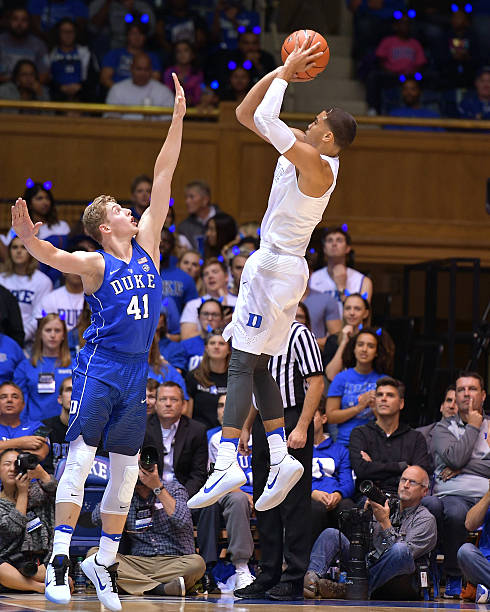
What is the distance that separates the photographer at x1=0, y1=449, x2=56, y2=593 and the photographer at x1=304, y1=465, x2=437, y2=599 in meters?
1.75

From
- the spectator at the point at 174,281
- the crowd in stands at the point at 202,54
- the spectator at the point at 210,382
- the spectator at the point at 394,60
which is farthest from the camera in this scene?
the spectator at the point at 394,60

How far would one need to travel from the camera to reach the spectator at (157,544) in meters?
7.54

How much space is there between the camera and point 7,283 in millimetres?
9984

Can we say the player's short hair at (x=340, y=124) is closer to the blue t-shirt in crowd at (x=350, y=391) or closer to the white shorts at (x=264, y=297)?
the white shorts at (x=264, y=297)

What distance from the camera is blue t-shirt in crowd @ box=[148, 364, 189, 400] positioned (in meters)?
8.89

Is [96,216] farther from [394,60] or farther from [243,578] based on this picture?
[394,60]

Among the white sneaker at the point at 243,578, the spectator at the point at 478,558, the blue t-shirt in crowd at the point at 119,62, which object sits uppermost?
the blue t-shirt in crowd at the point at 119,62

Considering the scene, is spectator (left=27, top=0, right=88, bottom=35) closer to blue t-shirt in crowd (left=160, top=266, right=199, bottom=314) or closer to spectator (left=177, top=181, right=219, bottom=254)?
spectator (left=177, top=181, right=219, bottom=254)

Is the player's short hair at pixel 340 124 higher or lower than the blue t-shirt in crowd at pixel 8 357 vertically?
higher

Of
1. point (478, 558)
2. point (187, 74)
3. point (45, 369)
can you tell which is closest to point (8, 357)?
point (45, 369)

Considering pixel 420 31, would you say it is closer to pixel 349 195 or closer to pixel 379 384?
pixel 349 195

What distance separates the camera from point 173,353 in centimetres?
945

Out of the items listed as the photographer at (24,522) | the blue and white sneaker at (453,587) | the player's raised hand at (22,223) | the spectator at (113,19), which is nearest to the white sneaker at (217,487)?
the player's raised hand at (22,223)

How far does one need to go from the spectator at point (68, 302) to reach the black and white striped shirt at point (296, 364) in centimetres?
306
